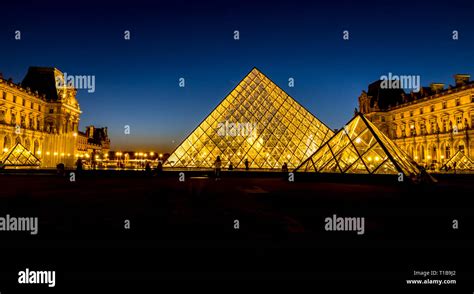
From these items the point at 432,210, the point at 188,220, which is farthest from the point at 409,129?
the point at 188,220

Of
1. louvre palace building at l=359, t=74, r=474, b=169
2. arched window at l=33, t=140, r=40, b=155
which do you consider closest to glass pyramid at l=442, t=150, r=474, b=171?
louvre palace building at l=359, t=74, r=474, b=169

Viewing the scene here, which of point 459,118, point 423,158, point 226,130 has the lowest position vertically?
point 423,158

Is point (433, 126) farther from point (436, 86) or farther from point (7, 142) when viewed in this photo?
point (7, 142)

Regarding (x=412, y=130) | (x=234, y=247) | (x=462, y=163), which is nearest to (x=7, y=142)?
(x=234, y=247)

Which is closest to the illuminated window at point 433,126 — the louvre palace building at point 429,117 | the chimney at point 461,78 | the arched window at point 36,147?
the louvre palace building at point 429,117

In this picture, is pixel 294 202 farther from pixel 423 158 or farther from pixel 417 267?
pixel 423 158

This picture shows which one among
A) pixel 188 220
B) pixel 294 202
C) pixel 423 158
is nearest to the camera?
pixel 188 220

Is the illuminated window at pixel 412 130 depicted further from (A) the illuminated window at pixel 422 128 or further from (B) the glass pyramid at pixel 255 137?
(B) the glass pyramid at pixel 255 137

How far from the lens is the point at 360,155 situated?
1388cm

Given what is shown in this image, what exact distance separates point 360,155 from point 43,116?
55.5 metres

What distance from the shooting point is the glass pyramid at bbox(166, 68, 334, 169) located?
80.6 feet

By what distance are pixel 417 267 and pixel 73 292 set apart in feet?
10.6

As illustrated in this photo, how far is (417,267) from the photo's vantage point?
9.36 ft

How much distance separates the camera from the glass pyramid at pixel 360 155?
12969 millimetres
